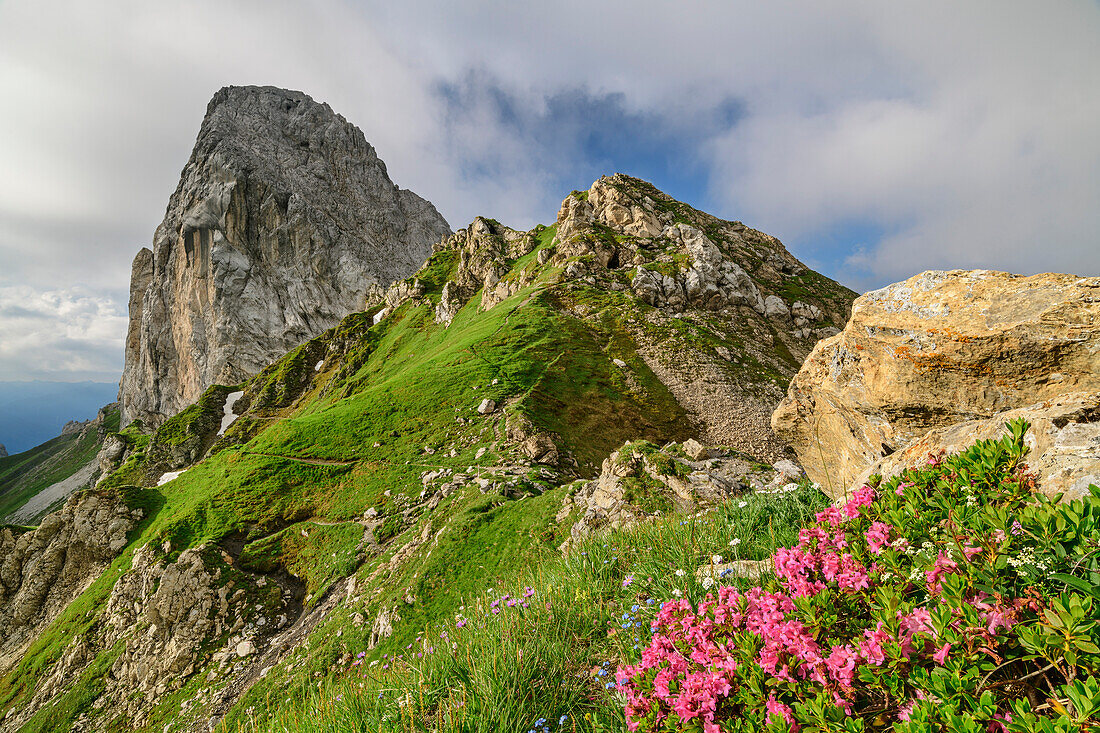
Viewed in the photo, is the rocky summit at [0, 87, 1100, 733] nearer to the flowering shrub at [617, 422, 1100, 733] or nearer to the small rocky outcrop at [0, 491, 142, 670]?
the flowering shrub at [617, 422, 1100, 733]

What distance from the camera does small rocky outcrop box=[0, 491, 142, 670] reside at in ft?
101

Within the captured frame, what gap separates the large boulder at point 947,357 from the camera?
5711 mm

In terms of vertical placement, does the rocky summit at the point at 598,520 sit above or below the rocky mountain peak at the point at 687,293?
below

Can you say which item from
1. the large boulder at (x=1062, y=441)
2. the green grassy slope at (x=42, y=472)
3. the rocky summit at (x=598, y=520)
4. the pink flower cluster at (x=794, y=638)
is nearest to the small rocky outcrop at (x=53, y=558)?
the rocky summit at (x=598, y=520)

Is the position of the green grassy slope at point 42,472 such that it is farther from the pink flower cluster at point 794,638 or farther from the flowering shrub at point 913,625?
the flowering shrub at point 913,625

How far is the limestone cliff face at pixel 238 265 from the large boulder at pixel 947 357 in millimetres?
182007

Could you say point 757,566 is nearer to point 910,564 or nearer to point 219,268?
point 910,564

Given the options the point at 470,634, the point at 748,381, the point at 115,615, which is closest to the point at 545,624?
the point at 470,634

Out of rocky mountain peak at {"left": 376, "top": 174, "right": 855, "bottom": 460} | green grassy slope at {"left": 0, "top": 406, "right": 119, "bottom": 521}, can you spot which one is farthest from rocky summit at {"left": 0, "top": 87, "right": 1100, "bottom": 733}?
green grassy slope at {"left": 0, "top": 406, "right": 119, "bottom": 521}

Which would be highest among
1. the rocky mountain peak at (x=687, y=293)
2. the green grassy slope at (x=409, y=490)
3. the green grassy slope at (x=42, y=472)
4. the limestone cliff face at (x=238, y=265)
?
the limestone cliff face at (x=238, y=265)

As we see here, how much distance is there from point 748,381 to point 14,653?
62366mm

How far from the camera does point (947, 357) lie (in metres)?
6.51

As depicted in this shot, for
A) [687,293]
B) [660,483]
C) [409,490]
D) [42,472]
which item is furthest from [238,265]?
[660,483]

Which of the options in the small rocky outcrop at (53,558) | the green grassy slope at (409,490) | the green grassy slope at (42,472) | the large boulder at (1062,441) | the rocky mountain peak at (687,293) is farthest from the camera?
the green grassy slope at (42,472)
